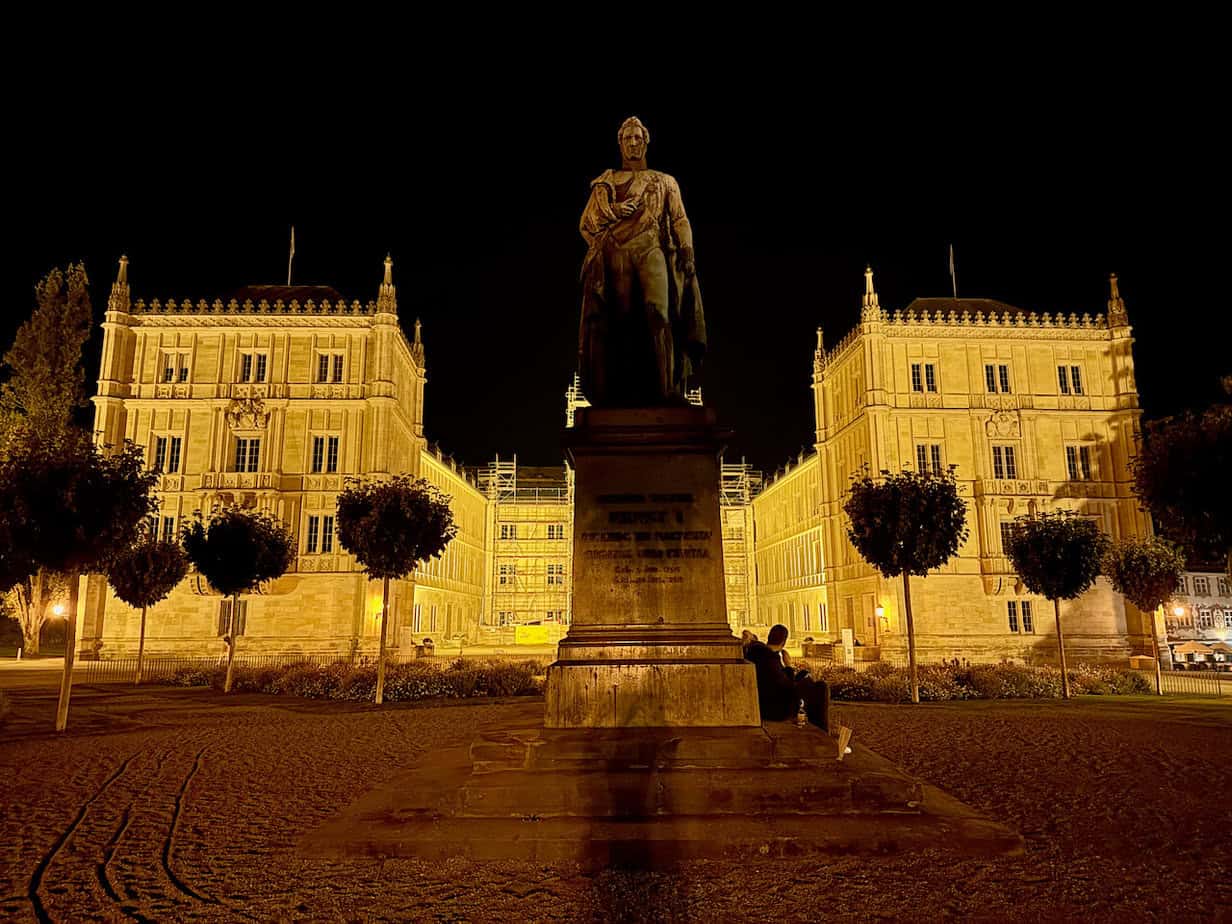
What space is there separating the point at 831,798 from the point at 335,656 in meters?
38.4

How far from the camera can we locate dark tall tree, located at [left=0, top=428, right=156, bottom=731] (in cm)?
1630

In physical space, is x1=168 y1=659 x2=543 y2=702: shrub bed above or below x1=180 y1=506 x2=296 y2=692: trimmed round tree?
below

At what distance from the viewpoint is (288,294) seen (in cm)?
4975

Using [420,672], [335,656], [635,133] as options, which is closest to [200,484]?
[335,656]

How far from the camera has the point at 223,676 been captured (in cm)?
2652

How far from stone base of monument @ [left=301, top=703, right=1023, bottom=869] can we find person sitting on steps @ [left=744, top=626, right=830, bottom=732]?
2.97 feet

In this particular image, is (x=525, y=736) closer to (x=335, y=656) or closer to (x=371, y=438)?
(x=335, y=656)

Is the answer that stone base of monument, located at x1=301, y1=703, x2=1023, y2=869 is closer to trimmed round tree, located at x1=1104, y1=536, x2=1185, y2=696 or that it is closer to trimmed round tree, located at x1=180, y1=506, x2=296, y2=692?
trimmed round tree, located at x1=180, y1=506, x2=296, y2=692

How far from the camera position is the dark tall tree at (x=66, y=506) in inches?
642

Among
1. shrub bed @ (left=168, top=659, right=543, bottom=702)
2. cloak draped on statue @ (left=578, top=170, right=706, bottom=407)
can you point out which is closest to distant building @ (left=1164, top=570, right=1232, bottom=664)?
shrub bed @ (left=168, top=659, right=543, bottom=702)

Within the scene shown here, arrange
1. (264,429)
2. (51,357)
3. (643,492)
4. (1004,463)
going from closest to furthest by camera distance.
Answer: (643,492), (264,429), (1004,463), (51,357)

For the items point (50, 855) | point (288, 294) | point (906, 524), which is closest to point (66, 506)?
point (50, 855)

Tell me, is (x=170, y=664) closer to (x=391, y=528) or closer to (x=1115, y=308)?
(x=391, y=528)

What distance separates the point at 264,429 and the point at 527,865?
4330cm
